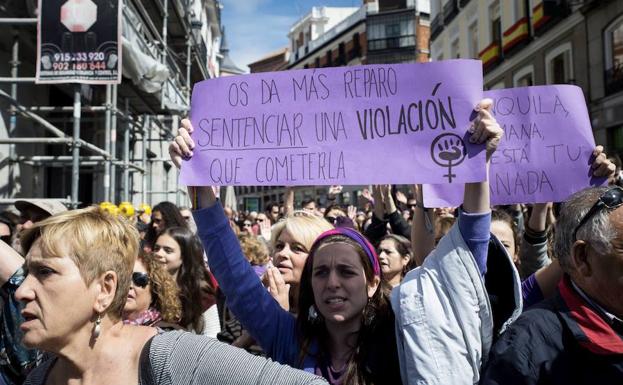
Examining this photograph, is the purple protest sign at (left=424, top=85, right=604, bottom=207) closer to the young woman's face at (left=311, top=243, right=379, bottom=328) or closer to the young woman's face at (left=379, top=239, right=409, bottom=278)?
the young woman's face at (left=311, top=243, right=379, bottom=328)

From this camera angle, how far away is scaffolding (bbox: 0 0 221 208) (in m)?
6.89

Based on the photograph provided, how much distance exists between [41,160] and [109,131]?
970mm

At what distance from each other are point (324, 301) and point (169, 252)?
1826 millimetres

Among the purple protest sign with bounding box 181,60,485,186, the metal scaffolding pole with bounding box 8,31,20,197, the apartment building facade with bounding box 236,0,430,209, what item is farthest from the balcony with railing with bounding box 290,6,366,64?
the purple protest sign with bounding box 181,60,485,186

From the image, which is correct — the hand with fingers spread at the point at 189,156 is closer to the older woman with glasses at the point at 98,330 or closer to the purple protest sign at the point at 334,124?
the purple protest sign at the point at 334,124

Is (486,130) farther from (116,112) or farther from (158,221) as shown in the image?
(116,112)

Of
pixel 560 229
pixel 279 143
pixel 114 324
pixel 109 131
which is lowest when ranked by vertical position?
pixel 114 324

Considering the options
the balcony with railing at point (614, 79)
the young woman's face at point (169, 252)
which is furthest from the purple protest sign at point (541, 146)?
the balcony with railing at point (614, 79)

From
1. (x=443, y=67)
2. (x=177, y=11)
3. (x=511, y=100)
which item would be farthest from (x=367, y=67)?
(x=177, y=11)

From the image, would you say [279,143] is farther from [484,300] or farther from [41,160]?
[41,160]

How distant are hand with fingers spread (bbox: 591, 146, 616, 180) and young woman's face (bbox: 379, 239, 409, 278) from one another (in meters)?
1.40

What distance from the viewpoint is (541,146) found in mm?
2656

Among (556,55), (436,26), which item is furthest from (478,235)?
(436,26)

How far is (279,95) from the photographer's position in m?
2.27
